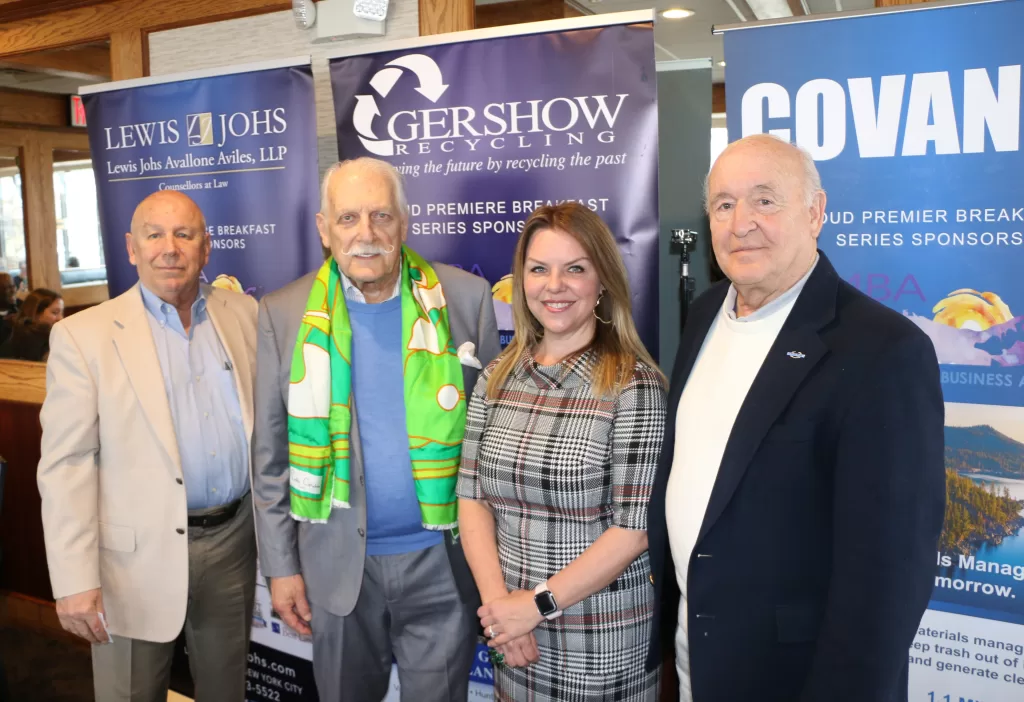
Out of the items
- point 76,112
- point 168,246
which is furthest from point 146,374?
point 76,112

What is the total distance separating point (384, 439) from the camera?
2.08m

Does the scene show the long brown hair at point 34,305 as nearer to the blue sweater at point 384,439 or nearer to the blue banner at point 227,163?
the blue banner at point 227,163

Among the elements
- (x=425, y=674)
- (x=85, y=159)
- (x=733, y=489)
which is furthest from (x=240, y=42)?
(x=733, y=489)

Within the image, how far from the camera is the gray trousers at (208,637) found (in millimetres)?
2355

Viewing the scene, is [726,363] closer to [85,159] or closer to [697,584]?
[697,584]

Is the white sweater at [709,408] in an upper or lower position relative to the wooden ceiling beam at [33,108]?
lower

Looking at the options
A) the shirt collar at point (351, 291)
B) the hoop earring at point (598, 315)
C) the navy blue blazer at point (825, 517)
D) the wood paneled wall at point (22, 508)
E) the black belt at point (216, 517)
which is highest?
the shirt collar at point (351, 291)

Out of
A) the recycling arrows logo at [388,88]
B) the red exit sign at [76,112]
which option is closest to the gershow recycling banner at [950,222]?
the recycling arrows logo at [388,88]

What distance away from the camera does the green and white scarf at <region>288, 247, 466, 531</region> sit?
6.65ft

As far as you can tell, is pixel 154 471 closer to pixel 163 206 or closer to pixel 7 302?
pixel 163 206

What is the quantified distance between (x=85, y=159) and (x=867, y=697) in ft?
16.4

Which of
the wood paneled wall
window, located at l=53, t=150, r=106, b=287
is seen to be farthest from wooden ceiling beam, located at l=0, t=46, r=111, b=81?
the wood paneled wall

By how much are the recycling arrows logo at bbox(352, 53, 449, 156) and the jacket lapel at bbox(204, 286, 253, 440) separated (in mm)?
826

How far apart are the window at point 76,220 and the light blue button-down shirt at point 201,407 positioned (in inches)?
109
